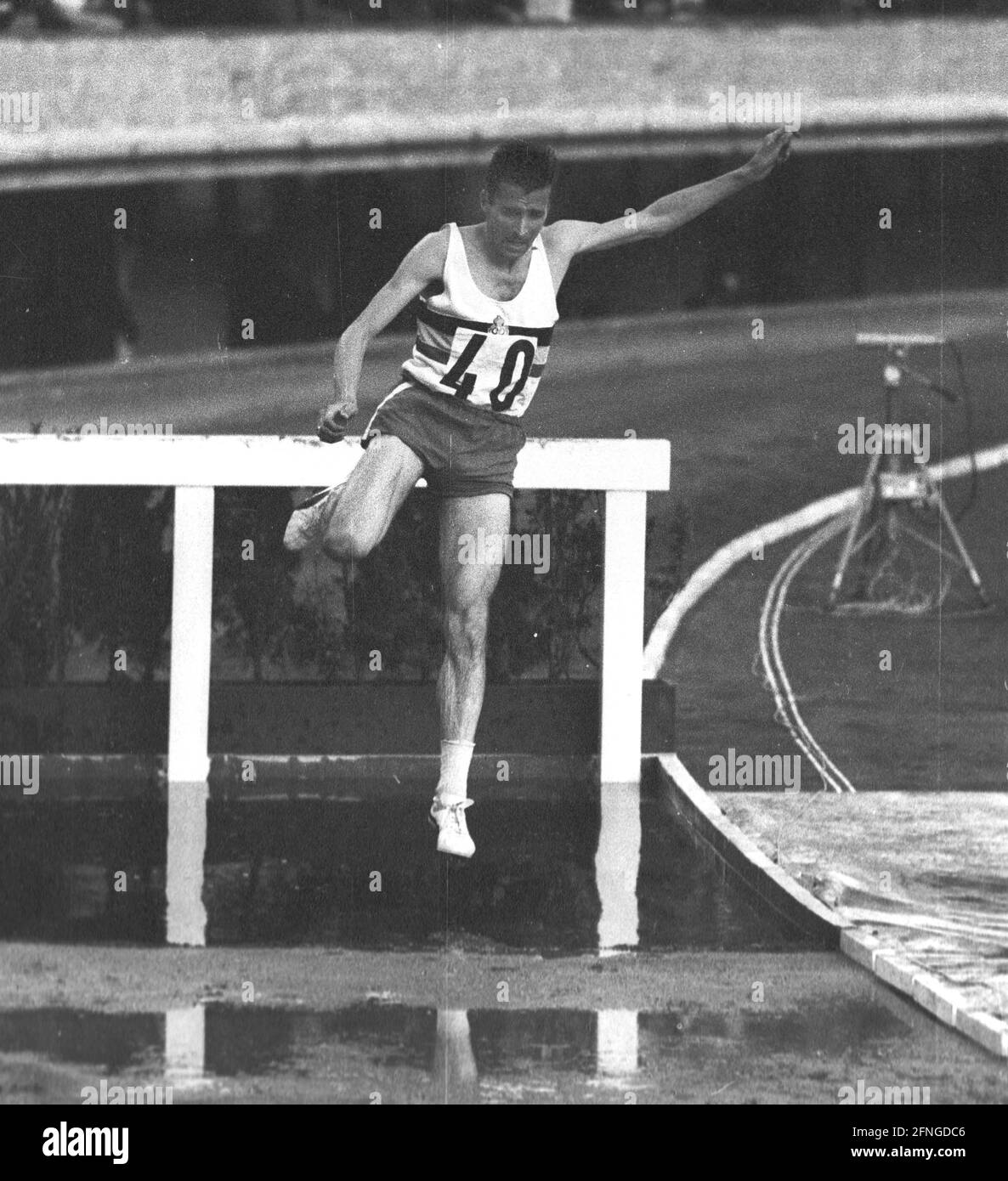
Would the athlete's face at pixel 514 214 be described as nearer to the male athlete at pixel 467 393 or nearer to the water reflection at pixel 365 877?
the male athlete at pixel 467 393

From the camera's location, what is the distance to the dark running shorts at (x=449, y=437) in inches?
238

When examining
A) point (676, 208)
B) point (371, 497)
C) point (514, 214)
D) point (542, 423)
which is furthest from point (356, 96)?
point (371, 497)

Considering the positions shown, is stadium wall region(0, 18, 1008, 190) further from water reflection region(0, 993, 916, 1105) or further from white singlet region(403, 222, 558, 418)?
water reflection region(0, 993, 916, 1105)

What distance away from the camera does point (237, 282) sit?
9141 mm

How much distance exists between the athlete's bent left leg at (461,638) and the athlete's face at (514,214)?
691 mm

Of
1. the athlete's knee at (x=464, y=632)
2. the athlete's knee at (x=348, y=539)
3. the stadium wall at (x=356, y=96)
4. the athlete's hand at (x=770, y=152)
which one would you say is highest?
the stadium wall at (x=356, y=96)

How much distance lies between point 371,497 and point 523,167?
95 cm

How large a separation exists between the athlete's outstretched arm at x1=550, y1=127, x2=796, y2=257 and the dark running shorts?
54 centimetres

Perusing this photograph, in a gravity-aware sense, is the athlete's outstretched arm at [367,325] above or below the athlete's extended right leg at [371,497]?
above

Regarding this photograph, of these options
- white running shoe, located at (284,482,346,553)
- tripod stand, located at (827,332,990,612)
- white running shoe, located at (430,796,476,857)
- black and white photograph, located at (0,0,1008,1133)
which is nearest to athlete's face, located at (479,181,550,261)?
white running shoe, located at (284,482,346,553)

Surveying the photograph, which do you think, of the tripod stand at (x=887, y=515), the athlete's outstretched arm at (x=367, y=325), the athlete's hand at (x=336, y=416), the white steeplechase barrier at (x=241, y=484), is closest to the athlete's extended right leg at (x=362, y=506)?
the athlete's outstretched arm at (x=367, y=325)

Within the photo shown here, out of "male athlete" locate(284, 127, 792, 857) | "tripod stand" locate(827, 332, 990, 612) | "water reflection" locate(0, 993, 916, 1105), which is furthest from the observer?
"tripod stand" locate(827, 332, 990, 612)

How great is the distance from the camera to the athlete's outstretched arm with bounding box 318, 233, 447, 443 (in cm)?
562

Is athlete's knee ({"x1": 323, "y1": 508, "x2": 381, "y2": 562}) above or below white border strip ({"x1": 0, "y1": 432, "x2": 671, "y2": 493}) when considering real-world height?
below
